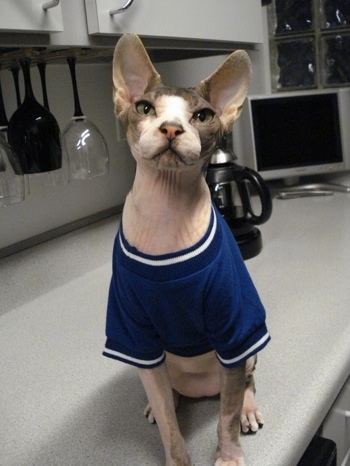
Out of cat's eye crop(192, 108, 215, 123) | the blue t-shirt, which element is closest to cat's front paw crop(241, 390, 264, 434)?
the blue t-shirt

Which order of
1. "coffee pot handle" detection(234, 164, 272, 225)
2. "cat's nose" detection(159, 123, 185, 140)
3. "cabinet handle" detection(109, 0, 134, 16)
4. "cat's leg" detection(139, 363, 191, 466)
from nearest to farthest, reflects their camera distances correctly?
1. "cat's nose" detection(159, 123, 185, 140)
2. "cat's leg" detection(139, 363, 191, 466)
3. "cabinet handle" detection(109, 0, 134, 16)
4. "coffee pot handle" detection(234, 164, 272, 225)

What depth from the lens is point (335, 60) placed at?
1.80 m

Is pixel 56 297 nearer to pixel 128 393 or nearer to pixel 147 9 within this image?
pixel 128 393

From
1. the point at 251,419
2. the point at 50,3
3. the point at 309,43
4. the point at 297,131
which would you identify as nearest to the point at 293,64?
the point at 309,43

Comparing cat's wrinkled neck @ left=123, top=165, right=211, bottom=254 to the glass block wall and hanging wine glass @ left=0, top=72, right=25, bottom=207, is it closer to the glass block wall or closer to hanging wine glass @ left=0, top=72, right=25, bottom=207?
hanging wine glass @ left=0, top=72, right=25, bottom=207

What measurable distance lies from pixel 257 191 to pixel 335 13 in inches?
37.4

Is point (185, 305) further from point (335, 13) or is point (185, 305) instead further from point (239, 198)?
point (335, 13)

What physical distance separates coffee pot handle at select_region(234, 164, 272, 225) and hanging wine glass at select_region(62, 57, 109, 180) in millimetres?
344

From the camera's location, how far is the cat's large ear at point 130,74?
52 cm

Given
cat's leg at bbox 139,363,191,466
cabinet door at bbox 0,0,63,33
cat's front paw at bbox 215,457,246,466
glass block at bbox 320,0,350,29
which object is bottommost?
cat's front paw at bbox 215,457,246,466

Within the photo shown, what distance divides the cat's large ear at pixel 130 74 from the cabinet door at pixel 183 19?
1.09ft

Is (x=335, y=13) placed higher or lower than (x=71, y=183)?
higher

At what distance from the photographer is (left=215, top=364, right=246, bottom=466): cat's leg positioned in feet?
1.87

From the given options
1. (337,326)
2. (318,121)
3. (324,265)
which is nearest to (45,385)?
(337,326)
